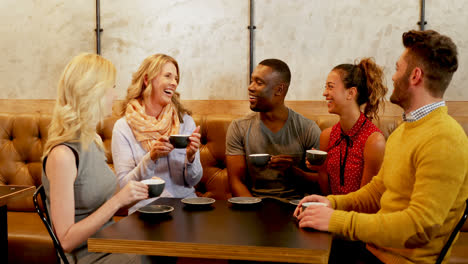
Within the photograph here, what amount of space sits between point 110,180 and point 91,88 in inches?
16.7

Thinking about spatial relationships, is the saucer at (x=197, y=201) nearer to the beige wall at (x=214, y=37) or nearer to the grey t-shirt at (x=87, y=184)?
the grey t-shirt at (x=87, y=184)

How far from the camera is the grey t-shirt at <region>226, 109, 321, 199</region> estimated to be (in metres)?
2.85

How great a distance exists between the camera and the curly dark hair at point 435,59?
5.43 ft

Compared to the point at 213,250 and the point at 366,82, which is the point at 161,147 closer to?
the point at 213,250

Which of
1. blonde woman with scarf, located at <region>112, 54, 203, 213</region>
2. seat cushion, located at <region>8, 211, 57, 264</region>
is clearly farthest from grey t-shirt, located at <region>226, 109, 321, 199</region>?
seat cushion, located at <region>8, 211, 57, 264</region>

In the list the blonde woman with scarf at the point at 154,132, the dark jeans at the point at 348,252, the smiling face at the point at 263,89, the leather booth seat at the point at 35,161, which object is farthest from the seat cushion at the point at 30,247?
the dark jeans at the point at 348,252

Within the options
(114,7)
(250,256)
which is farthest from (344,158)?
(114,7)

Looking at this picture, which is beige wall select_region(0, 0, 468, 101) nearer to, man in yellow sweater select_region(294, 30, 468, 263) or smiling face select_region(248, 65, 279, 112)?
smiling face select_region(248, 65, 279, 112)

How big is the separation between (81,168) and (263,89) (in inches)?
59.5

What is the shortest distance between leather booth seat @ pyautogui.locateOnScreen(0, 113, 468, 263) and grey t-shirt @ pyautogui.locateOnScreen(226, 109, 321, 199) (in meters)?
0.22

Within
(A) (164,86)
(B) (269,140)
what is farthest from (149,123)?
(B) (269,140)

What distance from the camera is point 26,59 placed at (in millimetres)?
3834

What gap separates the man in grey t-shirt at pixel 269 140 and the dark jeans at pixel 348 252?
58 cm

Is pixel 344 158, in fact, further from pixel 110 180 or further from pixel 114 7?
pixel 114 7
